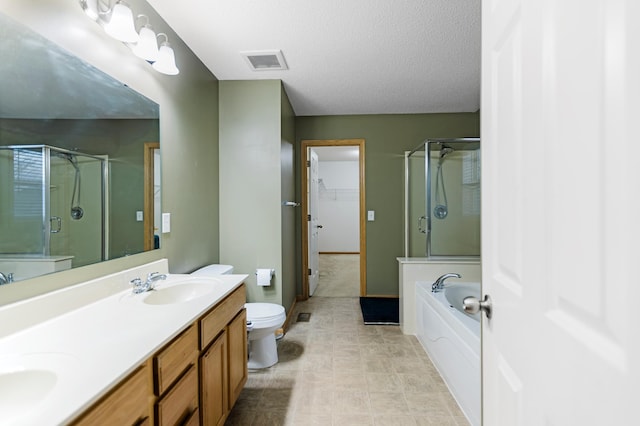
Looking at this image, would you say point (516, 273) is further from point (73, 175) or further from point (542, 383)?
point (73, 175)

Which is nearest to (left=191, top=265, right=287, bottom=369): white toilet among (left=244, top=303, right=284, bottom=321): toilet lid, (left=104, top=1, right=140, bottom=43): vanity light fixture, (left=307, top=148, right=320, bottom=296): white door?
(left=244, top=303, right=284, bottom=321): toilet lid

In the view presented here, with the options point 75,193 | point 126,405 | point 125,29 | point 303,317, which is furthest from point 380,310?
point 125,29

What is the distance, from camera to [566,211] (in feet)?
1.57

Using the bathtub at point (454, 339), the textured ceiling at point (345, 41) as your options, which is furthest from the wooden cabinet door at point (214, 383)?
the textured ceiling at point (345, 41)

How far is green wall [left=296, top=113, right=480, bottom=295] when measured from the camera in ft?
12.1

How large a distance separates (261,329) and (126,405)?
1.29 metres

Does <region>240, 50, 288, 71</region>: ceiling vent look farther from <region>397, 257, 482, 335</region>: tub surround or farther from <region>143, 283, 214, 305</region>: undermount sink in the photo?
<region>397, 257, 482, 335</region>: tub surround

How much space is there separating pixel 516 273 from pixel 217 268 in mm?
2108

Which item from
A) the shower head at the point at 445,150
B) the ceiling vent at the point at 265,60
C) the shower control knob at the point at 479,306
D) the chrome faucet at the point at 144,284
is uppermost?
the ceiling vent at the point at 265,60

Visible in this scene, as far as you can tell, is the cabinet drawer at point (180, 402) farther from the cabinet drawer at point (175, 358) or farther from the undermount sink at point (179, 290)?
the undermount sink at point (179, 290)

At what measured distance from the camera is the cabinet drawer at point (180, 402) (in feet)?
3.09

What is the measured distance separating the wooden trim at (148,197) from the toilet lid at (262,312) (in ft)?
2.56

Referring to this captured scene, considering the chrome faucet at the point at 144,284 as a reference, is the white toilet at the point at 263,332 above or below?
below

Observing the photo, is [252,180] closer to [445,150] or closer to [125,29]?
[125,29]
